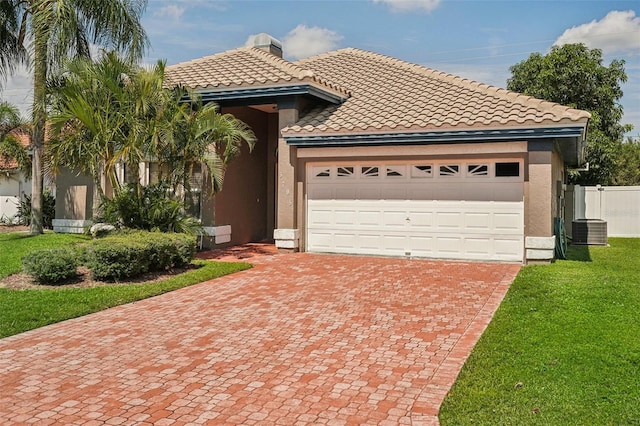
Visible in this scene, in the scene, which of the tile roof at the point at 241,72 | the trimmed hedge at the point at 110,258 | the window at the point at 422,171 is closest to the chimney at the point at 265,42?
the tile roof at the point at 241,72

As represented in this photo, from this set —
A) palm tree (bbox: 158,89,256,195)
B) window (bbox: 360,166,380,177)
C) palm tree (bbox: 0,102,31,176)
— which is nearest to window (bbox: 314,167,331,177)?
window (bbox: 360,166,380,177)

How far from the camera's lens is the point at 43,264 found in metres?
10.1

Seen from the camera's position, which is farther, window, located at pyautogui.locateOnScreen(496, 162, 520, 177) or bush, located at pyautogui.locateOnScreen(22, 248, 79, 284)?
window, located at pyautogui.locateOnScreen(496, 162, 520, 177)

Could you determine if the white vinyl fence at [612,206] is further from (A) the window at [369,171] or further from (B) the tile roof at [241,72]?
(B) the tile roof at [241,72]

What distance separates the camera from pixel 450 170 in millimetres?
13695

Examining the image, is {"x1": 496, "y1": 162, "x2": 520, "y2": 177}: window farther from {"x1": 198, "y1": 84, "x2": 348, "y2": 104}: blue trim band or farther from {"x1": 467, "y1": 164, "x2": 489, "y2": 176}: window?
{"x1": 198, "y1": 84, "x2": 348, "y2": 104}: blue trim band

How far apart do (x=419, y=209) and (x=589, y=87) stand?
15.5 metres

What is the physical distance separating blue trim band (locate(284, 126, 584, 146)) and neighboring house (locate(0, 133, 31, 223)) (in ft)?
50.0

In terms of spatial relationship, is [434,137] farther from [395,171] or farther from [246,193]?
[246,193]

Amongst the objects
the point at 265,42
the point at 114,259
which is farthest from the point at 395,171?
the point at 265,42

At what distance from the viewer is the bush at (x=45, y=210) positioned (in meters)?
21.5

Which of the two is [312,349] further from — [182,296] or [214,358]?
[182,296]

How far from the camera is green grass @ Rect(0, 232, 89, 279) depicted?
1188cm

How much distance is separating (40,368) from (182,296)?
3.73 metres
